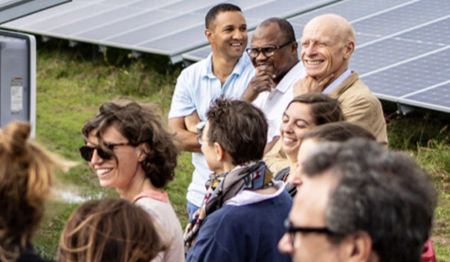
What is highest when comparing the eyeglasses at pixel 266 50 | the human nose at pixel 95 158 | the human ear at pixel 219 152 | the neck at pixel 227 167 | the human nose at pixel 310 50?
the human nose at pixel 310 50

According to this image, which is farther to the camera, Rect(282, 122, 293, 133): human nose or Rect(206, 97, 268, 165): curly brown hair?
Rect(282, 122, 293, 133): human nose

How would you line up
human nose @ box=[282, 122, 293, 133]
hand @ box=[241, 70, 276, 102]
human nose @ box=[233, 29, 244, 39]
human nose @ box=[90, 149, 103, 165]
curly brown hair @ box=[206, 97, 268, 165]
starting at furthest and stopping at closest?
human nose @ box=[233, 29, 244, 39], hand @ box=[241, 70, 276, 102], human nose @ box=[282, 122, 293, 133], human nose @ box=[90, 149, 103, 165], curly brown hair @ box=[206, 97, 268, 165]

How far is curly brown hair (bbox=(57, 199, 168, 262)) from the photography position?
2.39 m

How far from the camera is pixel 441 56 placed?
7.84 meters

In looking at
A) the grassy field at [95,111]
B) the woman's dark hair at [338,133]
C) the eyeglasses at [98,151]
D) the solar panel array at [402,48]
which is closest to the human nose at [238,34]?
the grassy field at [95,111]

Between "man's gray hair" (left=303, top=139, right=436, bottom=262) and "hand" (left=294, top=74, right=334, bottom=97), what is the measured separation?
2.16m

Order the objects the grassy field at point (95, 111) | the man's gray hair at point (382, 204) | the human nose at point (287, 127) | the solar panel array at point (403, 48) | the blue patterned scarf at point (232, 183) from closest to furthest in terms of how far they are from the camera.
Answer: the man's gray hair at point (382, 204), the blue patterned scarf at point (232, 183), the human nose at point (287, 127), the grassy field at point (95, 111), the solar panel array at point (403, 48)

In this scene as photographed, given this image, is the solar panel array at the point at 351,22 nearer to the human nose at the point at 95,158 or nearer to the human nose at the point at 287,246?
the human nose at the point at 95,158

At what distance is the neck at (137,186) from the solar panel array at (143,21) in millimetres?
6472

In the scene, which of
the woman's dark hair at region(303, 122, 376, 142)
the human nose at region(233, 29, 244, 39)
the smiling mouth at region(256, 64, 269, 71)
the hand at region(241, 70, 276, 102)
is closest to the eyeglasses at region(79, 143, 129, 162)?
the woman's dark hair at region(303, 122, 376, 142)

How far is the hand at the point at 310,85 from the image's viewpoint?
4.09 metres

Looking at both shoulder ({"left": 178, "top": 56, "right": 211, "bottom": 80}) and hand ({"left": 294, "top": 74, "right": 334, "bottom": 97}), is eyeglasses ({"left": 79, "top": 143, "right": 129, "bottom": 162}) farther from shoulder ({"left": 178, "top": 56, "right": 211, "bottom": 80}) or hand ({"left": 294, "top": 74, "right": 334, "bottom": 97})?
shoulder ({"left": 178, "top": 56, "right": 211, "bottom": 80})

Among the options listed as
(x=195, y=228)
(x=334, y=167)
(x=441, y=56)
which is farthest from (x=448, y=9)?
(x=334, y=167)

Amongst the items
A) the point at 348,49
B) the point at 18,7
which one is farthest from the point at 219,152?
the point at 18,7
